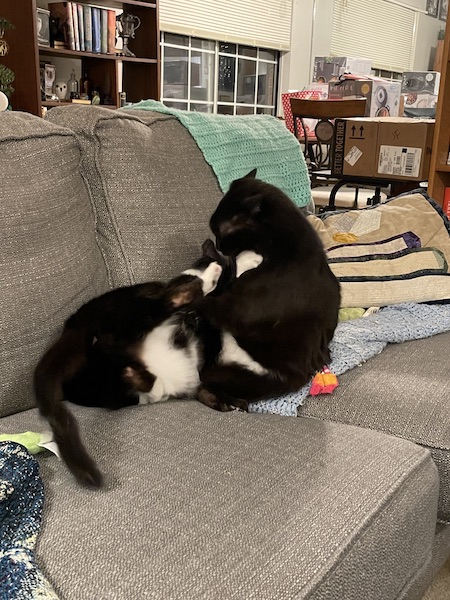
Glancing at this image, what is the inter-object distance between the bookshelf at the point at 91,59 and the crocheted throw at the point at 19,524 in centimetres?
315

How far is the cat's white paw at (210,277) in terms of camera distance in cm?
128

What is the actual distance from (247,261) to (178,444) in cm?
44

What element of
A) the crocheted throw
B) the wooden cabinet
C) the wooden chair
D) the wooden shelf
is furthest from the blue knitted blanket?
the wooden shelf

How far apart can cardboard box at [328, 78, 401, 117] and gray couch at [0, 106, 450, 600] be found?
3205mm

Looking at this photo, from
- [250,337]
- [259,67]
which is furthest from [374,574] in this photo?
[259,67]

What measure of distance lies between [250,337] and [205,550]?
51 centimetres

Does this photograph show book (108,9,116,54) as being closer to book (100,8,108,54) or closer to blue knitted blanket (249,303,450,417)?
book (100,8,108,54)

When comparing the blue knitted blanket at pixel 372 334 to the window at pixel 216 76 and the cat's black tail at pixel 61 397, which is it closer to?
the cat's black tail at pixel 61 397

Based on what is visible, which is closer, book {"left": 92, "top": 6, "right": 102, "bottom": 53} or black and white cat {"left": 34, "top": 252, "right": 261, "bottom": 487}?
black and white cat {"left": 34, "top": 252, "right": 261, "bottom": 487}

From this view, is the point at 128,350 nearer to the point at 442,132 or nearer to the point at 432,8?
the point at 442,132

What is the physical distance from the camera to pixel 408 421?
1.16m

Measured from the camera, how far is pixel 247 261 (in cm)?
128

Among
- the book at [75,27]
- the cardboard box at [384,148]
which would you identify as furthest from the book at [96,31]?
the cardboard box at [384,148]

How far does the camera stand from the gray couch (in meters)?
0.74
